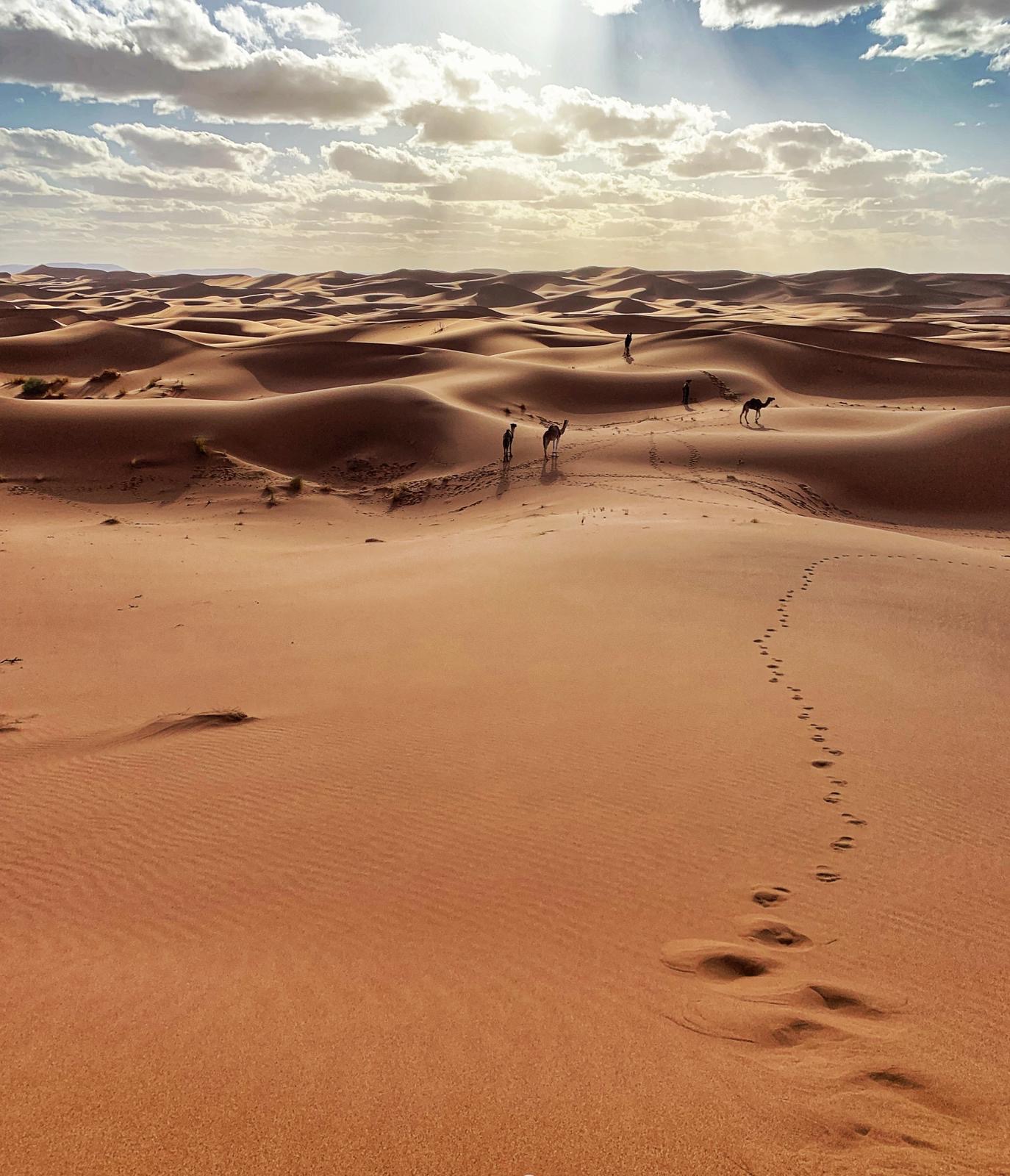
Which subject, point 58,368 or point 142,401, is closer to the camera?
point 142,401

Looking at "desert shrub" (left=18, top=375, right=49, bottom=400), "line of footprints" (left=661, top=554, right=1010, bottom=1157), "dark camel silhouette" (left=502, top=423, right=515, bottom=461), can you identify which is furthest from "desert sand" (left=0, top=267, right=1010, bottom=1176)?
"desert shrub" (left=18, top=375, right=49, bottom=400)

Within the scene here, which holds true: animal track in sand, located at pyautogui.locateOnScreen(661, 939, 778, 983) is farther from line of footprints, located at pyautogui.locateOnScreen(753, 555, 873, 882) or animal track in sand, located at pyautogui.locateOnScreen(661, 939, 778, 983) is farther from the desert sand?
line of footprints, located at pyautogui.locateOnScreen(753, 555, 873, 882)

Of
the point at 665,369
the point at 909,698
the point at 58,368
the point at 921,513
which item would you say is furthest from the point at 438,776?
the point at 58,368

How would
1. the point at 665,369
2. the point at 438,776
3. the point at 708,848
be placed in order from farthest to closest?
the point at 665,369 < the point at 438,776 < the point at 708,848

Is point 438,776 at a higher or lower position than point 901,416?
lower

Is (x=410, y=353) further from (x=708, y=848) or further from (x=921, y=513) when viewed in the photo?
(x=708, y=848)

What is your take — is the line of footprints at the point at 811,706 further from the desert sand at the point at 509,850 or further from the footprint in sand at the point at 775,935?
the footprint in sand at the point at 775,935
